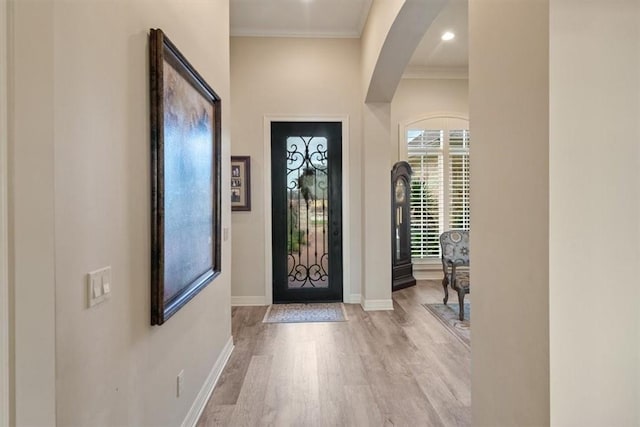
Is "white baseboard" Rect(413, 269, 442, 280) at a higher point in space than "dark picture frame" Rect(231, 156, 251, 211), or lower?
lower

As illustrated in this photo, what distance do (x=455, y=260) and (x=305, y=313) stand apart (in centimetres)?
193

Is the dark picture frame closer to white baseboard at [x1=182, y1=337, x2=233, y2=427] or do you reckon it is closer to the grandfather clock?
white baseboard at [x1=182, y1=337, x2=233, y2=427]

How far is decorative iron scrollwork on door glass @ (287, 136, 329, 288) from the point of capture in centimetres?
442

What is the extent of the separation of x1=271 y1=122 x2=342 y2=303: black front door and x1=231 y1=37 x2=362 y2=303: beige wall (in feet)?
0.57

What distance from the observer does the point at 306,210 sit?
4445 mm

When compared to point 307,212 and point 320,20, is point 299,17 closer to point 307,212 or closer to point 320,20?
point 320,20
